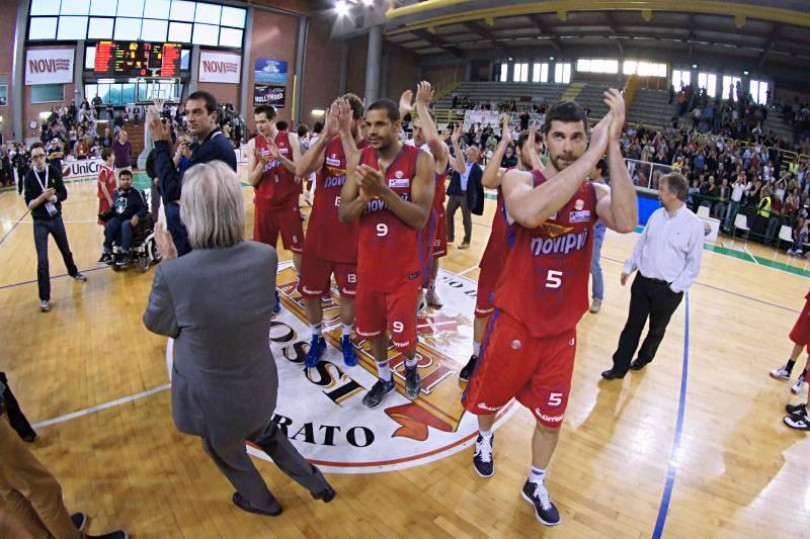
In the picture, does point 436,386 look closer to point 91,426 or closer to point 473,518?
point 473,518

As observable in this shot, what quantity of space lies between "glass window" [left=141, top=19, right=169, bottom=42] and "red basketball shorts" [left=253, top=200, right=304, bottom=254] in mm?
22996

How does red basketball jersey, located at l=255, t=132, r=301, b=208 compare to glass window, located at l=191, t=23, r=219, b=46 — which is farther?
glass window, located at l=191, t=23, r=219, b=46

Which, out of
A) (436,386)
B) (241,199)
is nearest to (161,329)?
(241,199)

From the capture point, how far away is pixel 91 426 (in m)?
3.69

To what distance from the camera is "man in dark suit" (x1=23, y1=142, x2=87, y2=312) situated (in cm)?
552

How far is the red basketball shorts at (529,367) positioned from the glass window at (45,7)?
24897mm

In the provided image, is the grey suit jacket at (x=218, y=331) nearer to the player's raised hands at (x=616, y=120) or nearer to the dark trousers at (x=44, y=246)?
the player's raised hands at (x=616, y=120)

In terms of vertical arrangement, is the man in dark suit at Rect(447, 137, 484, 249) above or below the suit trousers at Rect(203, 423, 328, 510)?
above

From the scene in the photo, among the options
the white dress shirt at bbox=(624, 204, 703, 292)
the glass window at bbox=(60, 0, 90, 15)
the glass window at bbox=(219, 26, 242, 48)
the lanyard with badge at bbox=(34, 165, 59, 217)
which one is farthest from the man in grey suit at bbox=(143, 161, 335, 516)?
the glass window at bbox=(219, 26, 242, 48)

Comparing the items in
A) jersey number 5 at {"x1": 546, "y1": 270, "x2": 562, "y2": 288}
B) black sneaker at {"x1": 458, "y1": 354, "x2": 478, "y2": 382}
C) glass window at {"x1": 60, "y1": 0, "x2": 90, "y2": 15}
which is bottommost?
black sneaker at {"x1": 458, "y1": 354, "x2": 478, "y2": 382}

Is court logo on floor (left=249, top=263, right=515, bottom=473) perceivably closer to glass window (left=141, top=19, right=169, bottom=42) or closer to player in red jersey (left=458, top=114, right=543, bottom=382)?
player in red jersey (left=458, top=114, right=543, bottom=382)

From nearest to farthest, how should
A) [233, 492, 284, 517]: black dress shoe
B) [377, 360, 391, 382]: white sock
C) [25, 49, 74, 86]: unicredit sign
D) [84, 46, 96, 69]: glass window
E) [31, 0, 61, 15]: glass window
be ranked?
1. [233, 492, 284, 517]: black dress shoe
2. [377, 360, 391, 382]: white sock
3. [31, 0, 61, 15]: glass window
4. [25, 49, 74, 86]: unicredit sign
5. [84, 46, 96, 69]: glass window

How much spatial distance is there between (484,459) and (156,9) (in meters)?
26.7

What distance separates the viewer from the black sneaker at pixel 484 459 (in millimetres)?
3355
